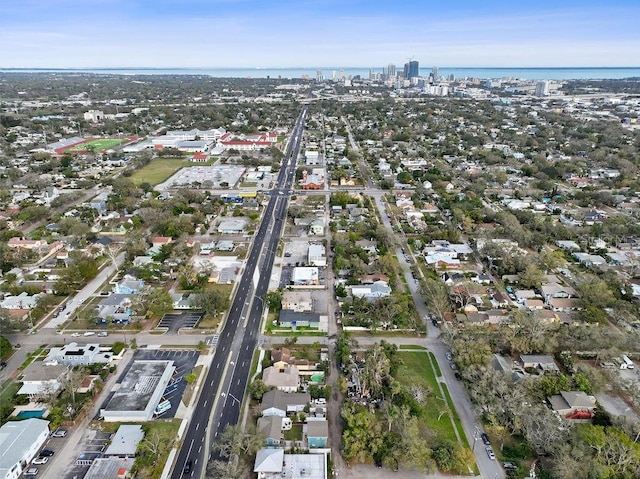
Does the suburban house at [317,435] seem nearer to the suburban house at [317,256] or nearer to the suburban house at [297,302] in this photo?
the suburban house at [297,302]

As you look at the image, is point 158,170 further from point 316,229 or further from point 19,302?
point 19,302

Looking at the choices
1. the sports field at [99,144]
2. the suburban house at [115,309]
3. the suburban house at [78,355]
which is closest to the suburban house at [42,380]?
the suburban house at [78,355]

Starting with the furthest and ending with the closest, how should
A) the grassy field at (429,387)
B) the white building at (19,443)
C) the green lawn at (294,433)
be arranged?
the grassy field at (429,387), the green lawn at (294,433), the white building at (19,443)

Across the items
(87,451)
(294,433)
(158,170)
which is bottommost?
(294,433)

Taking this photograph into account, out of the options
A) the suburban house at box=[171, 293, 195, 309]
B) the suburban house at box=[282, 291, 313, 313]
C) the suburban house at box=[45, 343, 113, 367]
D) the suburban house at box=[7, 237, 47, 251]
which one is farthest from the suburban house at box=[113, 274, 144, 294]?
→ the suburban house at box=[7, 237, 47, 251]

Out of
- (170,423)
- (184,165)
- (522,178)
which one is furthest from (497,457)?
(184,165)

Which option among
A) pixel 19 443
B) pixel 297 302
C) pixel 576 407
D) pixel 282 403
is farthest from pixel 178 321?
pixel 576 407
